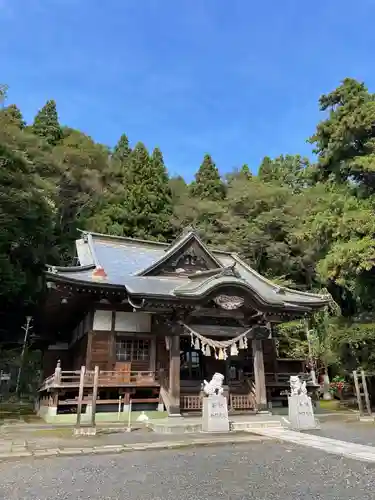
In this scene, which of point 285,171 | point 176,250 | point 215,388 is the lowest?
point 215,388

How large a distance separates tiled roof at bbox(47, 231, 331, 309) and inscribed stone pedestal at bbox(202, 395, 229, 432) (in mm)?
3094

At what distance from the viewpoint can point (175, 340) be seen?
11.7 m

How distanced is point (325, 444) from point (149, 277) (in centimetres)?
870

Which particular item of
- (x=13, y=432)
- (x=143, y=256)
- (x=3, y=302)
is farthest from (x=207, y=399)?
(x=3, y=302)

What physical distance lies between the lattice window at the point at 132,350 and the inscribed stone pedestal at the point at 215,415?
407cm

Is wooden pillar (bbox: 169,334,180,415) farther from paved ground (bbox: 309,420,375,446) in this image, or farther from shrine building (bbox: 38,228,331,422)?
paved ground (bbox: 309,420,375,446)

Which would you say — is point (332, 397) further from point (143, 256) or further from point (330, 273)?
point (143, 256)

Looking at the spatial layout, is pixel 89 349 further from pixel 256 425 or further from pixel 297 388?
pixel 297 388

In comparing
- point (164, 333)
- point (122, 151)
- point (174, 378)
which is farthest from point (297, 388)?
point (122, 151)

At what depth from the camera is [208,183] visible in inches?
1519

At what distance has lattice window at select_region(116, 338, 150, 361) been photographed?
13252 millimetres

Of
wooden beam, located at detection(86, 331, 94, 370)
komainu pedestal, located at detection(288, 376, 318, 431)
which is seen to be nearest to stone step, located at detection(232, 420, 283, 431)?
komainu pedestal, located at detection(288, 376, 318, 431)

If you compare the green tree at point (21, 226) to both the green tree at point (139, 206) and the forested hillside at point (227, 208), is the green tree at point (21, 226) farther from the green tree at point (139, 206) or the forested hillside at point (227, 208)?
the green tree at point (139, 206)

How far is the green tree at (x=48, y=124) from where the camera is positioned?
123 feet
